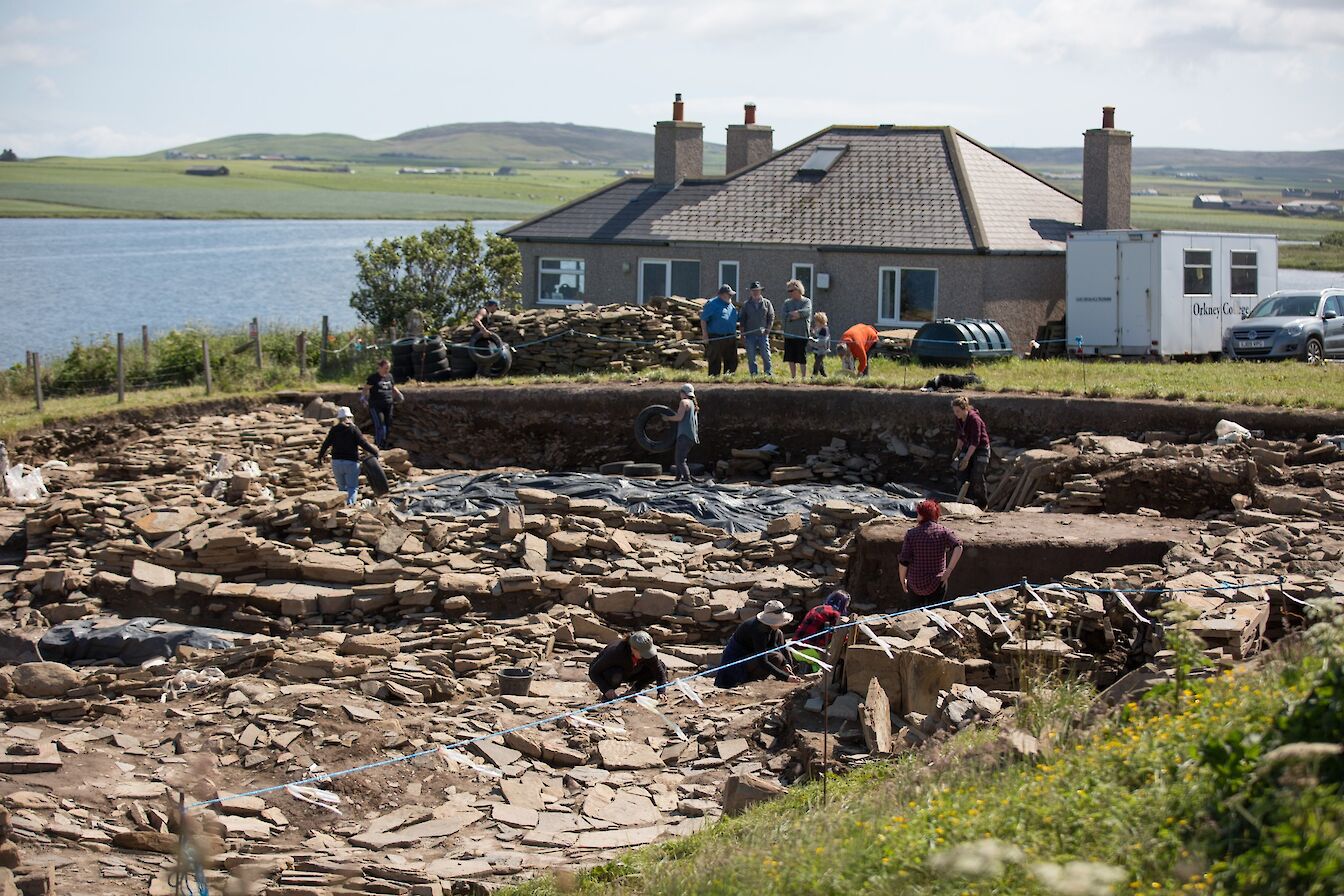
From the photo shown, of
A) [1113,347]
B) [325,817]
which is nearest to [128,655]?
[325,817]

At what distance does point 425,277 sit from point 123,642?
73.7 feet

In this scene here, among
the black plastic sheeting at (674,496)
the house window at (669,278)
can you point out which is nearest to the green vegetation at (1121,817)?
the black plastic sheeting at (674,496)

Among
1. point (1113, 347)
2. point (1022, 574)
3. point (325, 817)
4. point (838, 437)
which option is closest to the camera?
point (325, 817)

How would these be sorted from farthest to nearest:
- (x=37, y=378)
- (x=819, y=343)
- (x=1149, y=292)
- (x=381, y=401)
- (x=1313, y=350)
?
(x=1149, y=292), (x=1313, y=350), (x=37, y=378), (x=819, y=343), (x=381, y=401)

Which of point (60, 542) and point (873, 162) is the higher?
point (873, 162)

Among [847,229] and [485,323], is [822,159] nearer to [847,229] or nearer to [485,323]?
[847,229]

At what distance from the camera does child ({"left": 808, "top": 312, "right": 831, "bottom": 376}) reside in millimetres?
24594

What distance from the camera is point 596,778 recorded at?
11.7 m

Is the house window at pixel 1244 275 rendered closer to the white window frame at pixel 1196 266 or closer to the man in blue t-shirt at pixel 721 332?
the white window frame at pixel 1196 266

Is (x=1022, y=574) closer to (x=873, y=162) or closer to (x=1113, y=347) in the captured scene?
(x=1113, y=347)

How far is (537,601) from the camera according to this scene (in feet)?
54.5

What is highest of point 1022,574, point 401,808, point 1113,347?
point 1113,347

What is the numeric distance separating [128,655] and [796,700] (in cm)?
760

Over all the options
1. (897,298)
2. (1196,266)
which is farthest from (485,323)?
(1196,266)
